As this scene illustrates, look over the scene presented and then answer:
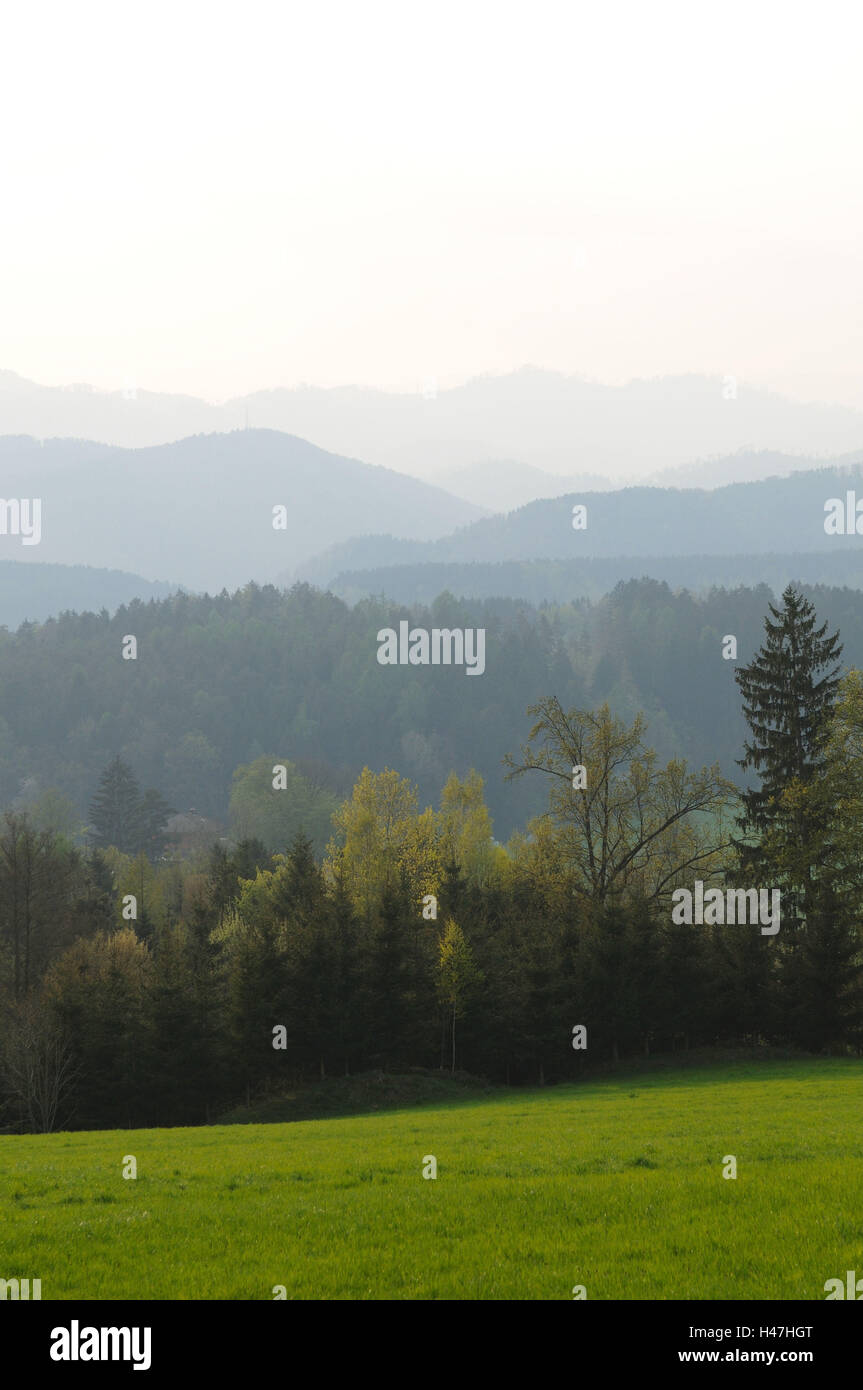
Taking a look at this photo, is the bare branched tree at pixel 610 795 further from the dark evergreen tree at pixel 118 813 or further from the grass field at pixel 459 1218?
the dark evergreen tree at pixel 118 813

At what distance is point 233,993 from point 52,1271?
35610mm

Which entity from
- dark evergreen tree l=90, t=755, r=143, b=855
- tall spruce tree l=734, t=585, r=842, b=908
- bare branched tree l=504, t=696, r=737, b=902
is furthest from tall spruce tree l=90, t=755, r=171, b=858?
tall spruce tree l=734, t=585, r=842, b=908

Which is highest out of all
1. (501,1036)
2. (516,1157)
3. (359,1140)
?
(516,1157)

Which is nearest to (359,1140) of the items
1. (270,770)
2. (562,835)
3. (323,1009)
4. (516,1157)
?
(516,1157)

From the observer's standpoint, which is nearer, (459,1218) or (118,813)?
(459,1218)

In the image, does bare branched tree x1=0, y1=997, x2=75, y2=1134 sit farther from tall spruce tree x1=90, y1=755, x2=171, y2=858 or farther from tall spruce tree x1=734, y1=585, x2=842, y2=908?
tall spruce tree x1=90, y1=755, x2=171, y2=858

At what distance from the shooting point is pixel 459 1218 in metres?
12.9

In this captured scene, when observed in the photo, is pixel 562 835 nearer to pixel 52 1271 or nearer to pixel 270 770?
A: pixel 52 1271

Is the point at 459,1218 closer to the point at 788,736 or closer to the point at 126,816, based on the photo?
the point at 788,736

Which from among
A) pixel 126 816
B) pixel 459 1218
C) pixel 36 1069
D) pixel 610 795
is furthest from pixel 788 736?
pixel 126 816

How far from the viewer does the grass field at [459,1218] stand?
34.3ft

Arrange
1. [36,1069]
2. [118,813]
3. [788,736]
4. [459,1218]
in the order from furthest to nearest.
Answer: [118,813]
[788,736]
[36,1069]
[459,1218]

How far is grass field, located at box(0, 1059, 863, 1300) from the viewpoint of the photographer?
10.5 meters

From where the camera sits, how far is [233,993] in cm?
4566
